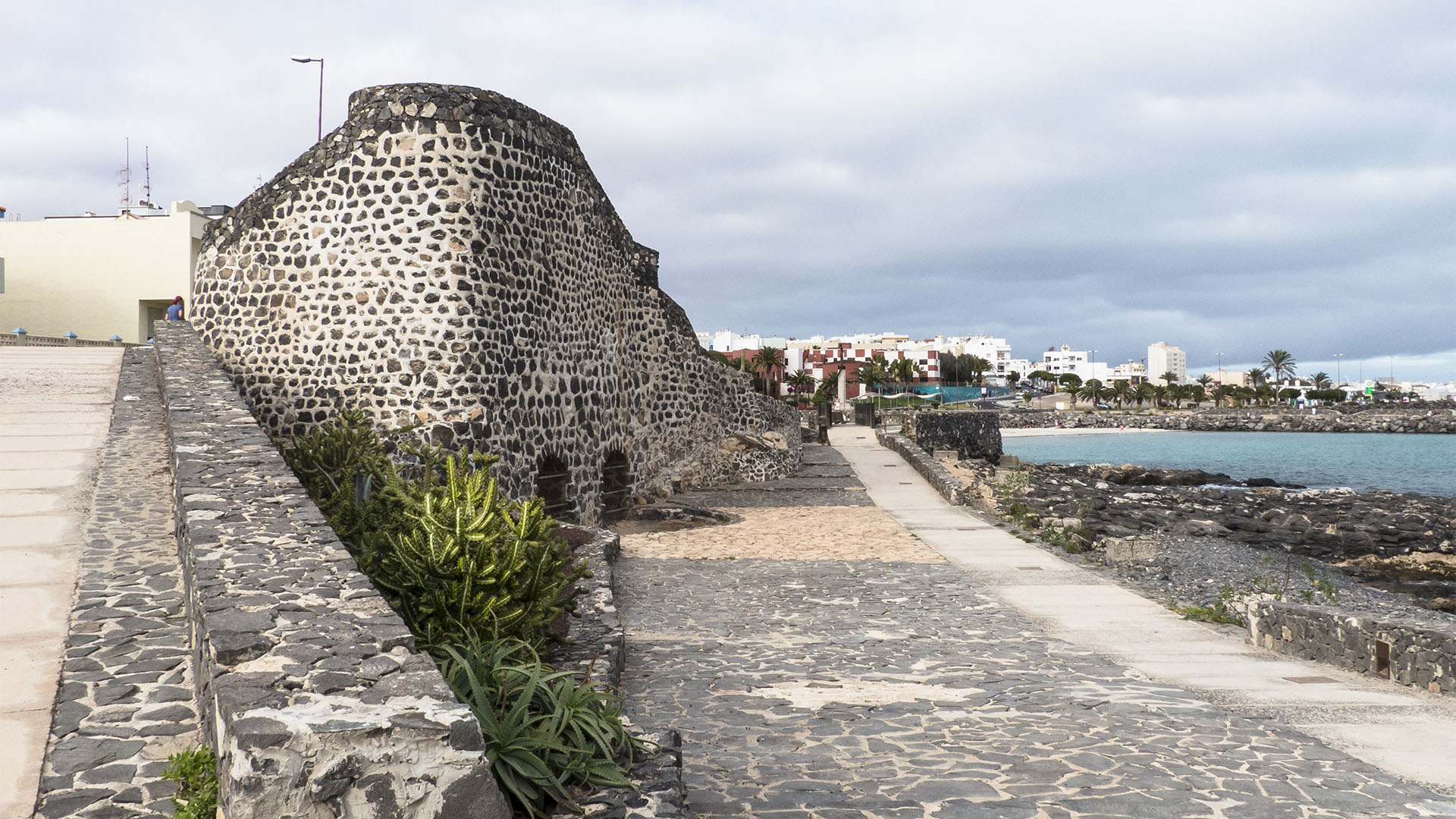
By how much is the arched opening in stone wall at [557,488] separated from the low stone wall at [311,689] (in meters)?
8.81

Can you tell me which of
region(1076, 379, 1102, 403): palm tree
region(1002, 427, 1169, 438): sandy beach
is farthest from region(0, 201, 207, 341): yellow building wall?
region(1076, 379, 1102, 403): palm tree

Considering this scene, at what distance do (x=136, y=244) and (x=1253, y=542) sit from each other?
37846 millimetres

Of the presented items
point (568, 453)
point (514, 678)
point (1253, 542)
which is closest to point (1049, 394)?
point (1253, 542)

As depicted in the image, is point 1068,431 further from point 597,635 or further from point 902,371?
point 597,635

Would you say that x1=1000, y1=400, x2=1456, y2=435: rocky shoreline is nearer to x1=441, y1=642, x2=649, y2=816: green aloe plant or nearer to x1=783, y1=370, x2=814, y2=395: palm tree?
x1=783, y1=370, x2=814, y2=395: palm tree

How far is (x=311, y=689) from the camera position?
3.46 metres

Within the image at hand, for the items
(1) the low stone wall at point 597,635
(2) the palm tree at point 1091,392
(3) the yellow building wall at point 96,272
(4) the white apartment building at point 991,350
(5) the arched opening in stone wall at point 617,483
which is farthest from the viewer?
(4) the white apartment building at point 991,350

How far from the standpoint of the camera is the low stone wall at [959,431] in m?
40.5

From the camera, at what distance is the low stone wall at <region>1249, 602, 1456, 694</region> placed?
23.0ft

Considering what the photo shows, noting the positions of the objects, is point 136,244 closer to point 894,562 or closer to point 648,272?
point 648,272

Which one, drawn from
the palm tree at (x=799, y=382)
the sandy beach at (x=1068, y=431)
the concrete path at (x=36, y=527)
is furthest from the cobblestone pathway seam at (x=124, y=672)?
the sandy beach at (x=1068, y=431)

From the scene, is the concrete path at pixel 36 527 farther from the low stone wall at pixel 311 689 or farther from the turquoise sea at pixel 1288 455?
the turquoise sea at pixel 1288 455

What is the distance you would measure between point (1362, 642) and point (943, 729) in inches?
162

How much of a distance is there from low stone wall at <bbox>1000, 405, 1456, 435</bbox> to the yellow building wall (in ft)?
257
